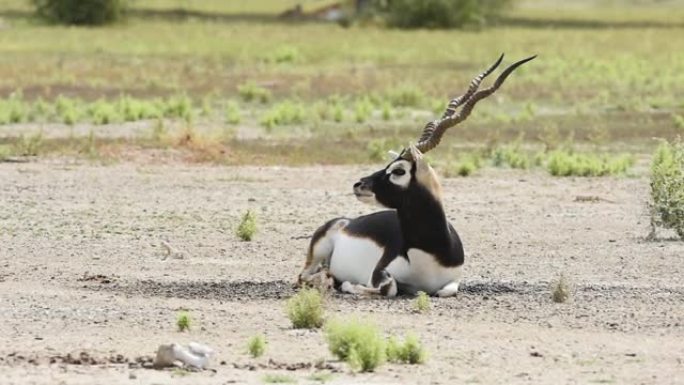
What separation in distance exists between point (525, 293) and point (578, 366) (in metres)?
3.00

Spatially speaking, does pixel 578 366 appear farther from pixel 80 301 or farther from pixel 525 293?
pixel 80 301

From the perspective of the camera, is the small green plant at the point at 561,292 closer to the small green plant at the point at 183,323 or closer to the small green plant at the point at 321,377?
the small green plant at the point at 183,323

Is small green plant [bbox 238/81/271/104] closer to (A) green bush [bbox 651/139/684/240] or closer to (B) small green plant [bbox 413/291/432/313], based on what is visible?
(A) green bush [bbox 651/139/684/240]

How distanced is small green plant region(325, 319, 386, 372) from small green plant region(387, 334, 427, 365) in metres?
0.08

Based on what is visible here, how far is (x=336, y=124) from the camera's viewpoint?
31.8 metres

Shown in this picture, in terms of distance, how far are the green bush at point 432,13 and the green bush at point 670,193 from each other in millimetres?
49092

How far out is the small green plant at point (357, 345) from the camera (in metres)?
10.6

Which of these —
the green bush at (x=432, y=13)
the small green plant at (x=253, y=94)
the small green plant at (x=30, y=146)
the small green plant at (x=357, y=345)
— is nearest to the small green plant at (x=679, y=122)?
the small green plant at (x=253, y=94)

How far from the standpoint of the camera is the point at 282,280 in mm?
14812

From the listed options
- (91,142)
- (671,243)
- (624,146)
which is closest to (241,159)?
(91,142)

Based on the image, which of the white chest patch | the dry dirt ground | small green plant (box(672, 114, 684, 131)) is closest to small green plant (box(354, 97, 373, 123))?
small green plant (box(672, 114, 684, 131))

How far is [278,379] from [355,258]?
3599 mm

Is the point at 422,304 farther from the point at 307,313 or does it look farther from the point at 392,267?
the point at 307,313

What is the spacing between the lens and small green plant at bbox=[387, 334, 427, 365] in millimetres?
10945
